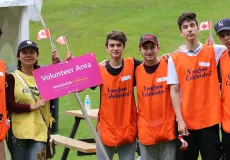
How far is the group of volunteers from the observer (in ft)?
22.0

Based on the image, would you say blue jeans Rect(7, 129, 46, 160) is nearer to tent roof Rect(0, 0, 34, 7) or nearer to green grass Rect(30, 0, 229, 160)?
tent roof Rect(0, 0, 34, 7)

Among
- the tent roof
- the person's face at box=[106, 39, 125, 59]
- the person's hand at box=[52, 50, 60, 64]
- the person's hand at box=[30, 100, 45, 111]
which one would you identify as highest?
the tent roof

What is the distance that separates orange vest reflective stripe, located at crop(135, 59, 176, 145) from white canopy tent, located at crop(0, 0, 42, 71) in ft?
8.28

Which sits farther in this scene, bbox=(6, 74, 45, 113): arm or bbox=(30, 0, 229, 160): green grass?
bbox=(30, 0, 229, 160): green grass

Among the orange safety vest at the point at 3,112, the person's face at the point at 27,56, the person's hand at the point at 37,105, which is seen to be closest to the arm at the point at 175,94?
the person's hand at the point at 37,105

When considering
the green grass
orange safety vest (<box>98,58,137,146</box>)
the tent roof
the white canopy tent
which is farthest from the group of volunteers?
the green grass

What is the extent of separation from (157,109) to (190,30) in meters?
0.95

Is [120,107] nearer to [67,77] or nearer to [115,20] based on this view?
[67,77]

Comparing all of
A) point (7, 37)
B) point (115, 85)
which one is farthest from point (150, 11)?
point (115, 85)

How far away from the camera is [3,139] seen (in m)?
6.88

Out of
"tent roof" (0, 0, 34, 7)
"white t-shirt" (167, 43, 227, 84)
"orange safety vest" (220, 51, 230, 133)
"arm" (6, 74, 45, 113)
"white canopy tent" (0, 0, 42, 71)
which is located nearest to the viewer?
"orange safety vest" (220, 51, 230, 133)

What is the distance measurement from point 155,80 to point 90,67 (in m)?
0.76

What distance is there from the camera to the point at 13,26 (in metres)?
9.48

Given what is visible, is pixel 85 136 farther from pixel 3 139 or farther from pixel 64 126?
pixel 3 139
